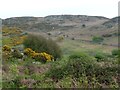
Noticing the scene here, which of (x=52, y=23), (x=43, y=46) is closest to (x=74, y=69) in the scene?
(x=43, y=46)

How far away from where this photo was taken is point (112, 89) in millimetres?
11750

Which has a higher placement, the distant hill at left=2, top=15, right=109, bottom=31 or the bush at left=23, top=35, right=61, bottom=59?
the bush at left=23, top=35, right=61, bottom=59

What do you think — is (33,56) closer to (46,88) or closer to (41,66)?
(41,66)

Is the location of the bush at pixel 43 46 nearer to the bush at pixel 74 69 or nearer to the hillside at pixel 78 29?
the bush at pixel 74 69

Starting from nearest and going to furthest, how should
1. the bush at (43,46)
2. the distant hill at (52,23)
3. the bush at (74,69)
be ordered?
the bush at (74,69), the bush at (43,46), the distant hill at (52,23)

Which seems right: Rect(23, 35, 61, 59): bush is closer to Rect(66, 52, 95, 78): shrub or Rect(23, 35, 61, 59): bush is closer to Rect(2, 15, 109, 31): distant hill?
Rect(66, 52, 95, 78): shrub

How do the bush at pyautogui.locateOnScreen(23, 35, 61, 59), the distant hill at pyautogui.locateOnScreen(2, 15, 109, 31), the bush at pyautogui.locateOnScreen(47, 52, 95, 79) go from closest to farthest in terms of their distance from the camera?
the bush at pyautogui.locateOnScreen(47, 52, 95, 79) < the bush at pyautogui.locateOnScreen(23, 35, 61, 59) < the distant hill at pyautogui.locateOnScreen(2, 15, 109, 31)

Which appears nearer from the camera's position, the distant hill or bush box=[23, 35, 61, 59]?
bush box=[23, 35, 61, 59]

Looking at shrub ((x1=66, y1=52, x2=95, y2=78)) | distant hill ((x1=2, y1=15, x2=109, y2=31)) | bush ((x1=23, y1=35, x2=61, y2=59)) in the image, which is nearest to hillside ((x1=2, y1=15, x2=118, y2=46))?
distant hill ((x1=2, y1=15, x2=109, y2=31))

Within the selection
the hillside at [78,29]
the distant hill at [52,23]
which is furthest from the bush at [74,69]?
the distant hill at [52,23]

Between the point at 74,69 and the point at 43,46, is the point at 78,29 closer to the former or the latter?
the point at 43,46

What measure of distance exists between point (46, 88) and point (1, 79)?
7.92 ft

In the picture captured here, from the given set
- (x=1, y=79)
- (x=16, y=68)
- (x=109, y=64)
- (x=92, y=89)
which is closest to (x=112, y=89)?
(x=92, y=89)

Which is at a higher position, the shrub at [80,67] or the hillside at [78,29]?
the shrub at [80,67]
